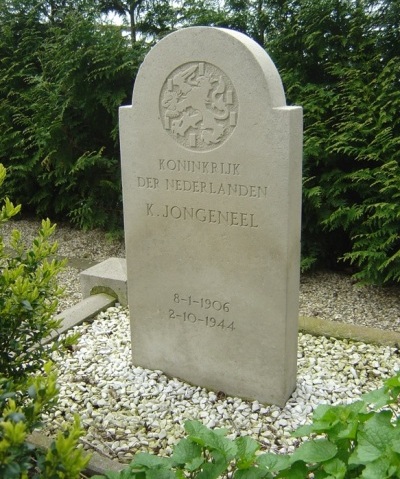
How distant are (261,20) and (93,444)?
5149 millimetres

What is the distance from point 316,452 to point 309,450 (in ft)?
0.10

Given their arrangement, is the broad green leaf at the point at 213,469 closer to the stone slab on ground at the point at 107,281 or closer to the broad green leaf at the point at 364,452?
the broad green leaf at the point at 364,452

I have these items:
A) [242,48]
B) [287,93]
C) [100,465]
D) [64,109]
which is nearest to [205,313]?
[100,465]

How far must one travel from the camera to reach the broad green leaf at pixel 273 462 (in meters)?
2.36

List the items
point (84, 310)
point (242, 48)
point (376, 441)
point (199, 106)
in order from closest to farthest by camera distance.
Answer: point (376, 441) → point (242, 48) → point (199, 106) → point (84, 310)

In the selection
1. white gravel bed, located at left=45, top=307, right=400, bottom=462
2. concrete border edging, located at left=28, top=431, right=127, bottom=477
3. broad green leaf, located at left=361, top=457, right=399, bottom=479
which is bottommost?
white gravel bed, located at left=45, top=307, right=400, bottom=462

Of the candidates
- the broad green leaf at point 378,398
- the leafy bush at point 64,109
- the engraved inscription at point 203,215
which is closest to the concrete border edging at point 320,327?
the engraved inscription at point 203,215

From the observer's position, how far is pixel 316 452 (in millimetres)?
2289

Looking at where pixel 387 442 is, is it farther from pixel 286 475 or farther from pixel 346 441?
pixel 286 475

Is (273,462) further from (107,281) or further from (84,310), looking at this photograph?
(107,281)

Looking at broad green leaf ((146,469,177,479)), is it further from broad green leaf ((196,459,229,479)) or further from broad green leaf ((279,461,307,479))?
broad green leaf ((279,461,307,479))

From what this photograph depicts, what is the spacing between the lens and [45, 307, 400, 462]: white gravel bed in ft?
10.3

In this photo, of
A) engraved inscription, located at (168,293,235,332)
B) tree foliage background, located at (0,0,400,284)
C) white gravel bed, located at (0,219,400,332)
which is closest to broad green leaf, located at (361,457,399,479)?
engraved inscription, located at (168,293,235,332)

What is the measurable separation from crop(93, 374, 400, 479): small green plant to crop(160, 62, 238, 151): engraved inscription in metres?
1.62
